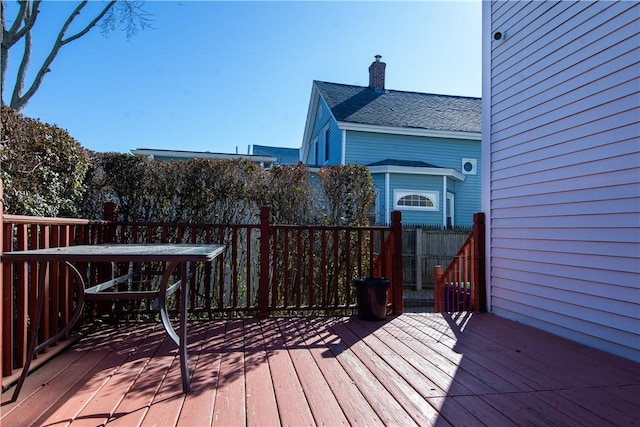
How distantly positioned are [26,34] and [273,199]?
738cm

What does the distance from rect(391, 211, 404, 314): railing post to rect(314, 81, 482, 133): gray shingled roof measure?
24.0ft

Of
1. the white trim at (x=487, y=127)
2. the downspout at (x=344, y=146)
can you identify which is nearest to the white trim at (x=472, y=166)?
the downspout at (x=344, y=146)

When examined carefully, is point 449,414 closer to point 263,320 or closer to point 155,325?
point 263,320

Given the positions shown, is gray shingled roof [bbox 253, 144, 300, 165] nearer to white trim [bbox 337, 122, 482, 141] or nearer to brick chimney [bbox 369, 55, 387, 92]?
brick chimney [bbox 369, 55, 387, 92]

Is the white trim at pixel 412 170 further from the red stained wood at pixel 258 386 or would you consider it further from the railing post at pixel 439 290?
the red stained wood at pixel 258 386

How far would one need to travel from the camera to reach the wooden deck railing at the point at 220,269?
2.13m

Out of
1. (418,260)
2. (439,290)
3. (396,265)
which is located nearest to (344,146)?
(418,260)

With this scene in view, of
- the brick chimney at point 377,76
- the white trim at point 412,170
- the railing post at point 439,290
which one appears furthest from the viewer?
the brick chimney at point 377,76

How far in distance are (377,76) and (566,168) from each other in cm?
1093

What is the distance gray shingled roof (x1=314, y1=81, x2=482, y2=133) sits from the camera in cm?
1127

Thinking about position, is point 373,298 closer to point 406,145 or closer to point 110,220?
point 110,220

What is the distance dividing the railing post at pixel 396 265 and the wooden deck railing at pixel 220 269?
0.01 meters

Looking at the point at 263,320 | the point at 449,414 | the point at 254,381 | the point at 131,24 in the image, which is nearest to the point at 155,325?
the point at 263,320

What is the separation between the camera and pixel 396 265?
3.86 metres
